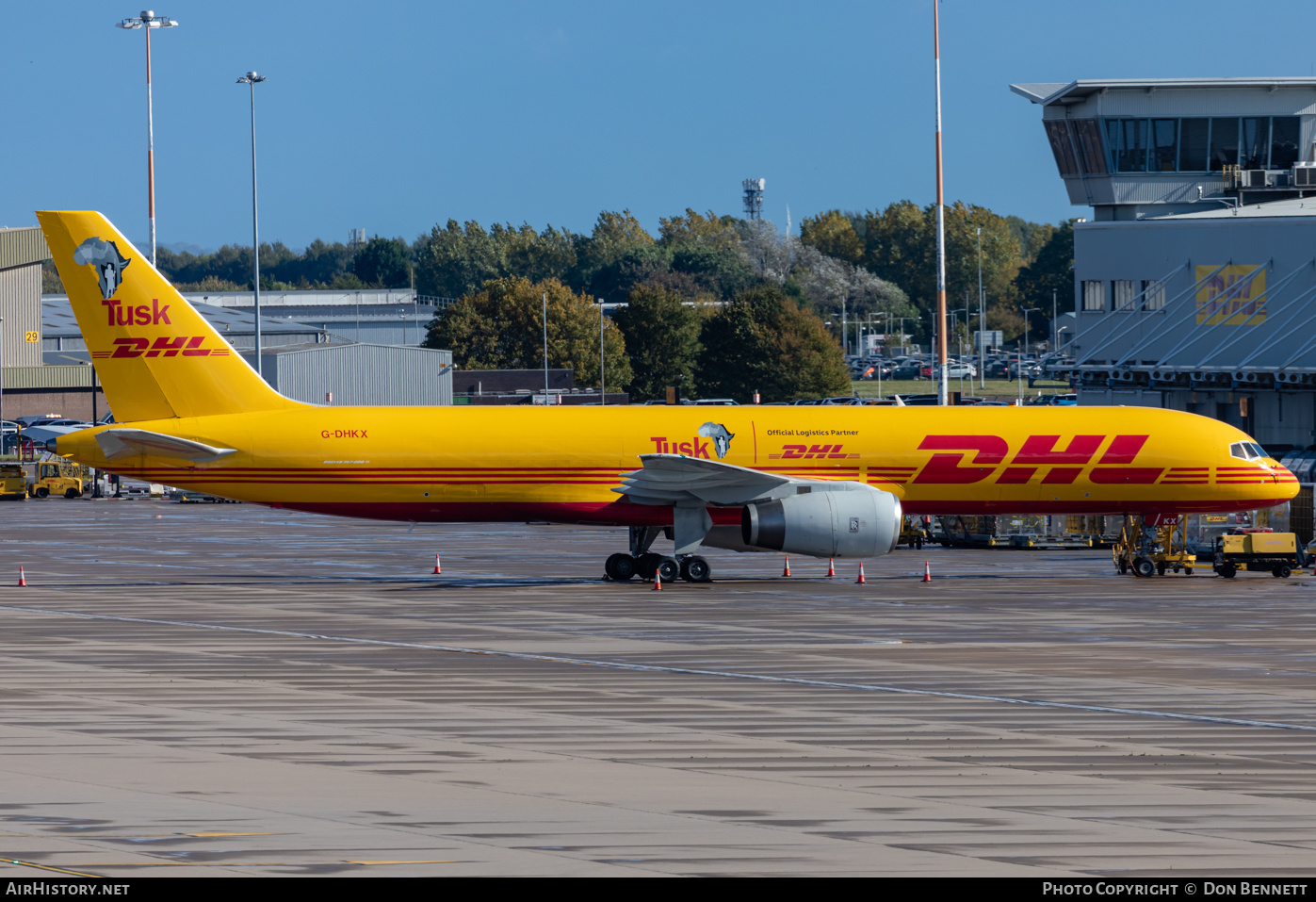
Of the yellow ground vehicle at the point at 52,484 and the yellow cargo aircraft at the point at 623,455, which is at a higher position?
the yellow cargo aircraft at the point at 623,455

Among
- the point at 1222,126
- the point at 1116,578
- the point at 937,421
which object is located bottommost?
the point at 1116,578

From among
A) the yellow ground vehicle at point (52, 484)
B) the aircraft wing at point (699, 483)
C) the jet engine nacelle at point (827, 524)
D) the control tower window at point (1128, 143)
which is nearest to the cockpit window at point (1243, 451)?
the jet engine nacelle at point (827, 524)

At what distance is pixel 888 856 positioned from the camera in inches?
519

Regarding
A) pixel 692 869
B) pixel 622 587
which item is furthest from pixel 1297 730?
pixel 622 587

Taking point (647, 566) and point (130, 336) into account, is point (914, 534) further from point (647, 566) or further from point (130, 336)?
point (130, 336)

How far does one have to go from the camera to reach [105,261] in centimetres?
3859

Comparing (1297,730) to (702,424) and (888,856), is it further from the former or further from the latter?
(702,424)

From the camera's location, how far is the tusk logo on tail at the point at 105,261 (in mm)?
38531

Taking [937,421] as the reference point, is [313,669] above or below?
below

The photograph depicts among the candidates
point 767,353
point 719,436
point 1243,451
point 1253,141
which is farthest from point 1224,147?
point 767,353

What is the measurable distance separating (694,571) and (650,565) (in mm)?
1173

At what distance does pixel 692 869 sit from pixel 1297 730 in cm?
994

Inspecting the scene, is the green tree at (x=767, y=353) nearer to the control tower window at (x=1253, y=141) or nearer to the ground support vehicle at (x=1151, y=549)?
the control tower window at (x=1253, y=141)

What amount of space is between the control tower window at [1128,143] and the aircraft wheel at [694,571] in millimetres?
40230
